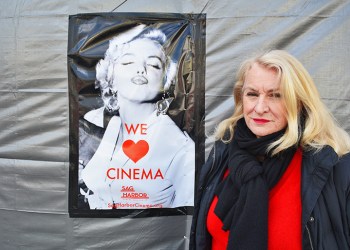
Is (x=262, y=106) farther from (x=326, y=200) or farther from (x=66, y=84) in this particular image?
(x=66, y=84)

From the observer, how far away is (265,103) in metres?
1.47

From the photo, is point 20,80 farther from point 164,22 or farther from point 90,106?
point 164,22

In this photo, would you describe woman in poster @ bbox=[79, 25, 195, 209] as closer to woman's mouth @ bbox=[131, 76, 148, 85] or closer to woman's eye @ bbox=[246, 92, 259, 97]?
woman's mouth @ bbox=[131, 76, 148, 85]

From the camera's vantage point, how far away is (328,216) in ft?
4.34

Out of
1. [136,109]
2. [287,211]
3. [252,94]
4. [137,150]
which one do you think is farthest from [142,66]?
[287,211]

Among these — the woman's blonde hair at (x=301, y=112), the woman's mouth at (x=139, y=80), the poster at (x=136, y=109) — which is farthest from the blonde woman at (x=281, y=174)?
the woman's mouth at (x=139, y=80)

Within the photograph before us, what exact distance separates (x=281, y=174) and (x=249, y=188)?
5.1 inches

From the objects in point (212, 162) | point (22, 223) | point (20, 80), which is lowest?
point (22, 223)

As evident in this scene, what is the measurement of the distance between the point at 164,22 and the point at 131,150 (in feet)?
2.72

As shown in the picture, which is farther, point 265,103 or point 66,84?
point 66,84

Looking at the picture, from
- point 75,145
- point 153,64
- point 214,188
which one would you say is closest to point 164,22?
point 153,64

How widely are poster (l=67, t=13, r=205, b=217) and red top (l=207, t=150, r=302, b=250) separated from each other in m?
1.05

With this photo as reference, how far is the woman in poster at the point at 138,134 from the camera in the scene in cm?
242

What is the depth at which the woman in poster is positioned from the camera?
242 centimetres
